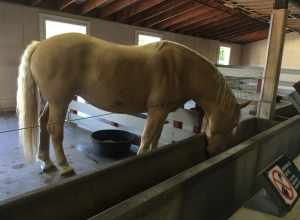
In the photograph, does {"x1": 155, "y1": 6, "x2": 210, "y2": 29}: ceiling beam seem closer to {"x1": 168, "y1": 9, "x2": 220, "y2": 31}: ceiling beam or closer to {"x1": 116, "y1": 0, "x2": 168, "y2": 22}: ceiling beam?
{"x1": 168, "y1": 9, "x2": 220, "y2": 31}: ceiling beam

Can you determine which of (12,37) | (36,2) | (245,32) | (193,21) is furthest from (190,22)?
(12,37)

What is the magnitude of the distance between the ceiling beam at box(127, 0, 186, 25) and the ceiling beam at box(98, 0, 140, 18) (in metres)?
0.79

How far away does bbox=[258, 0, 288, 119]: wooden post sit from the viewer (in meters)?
2.47

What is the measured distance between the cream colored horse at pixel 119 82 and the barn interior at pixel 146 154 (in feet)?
0.71

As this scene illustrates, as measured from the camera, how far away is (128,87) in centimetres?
209

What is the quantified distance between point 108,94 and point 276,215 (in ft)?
4.68

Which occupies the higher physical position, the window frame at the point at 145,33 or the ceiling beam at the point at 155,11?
the ceiling beam at the point at 155,11

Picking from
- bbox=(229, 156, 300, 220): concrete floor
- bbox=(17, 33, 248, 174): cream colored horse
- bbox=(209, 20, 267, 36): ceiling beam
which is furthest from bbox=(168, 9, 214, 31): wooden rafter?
bbox=(229, 156, 300, 220): concrete floor

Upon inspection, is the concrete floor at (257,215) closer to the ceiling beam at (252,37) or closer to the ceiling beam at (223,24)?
the ceiling beam at (223,24)

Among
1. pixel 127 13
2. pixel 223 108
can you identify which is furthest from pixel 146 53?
pixel 127 13

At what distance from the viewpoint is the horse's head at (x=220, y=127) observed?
199cm

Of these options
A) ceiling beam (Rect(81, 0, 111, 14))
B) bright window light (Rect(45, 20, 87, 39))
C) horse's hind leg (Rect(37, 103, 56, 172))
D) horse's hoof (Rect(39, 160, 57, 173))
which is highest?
ceiling beam (Rect(81, 0, 111, 14))

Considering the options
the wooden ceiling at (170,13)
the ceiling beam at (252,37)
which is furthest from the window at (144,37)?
the ceiling beam at (252,37)

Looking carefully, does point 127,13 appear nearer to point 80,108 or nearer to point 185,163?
point 80,108
